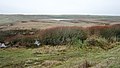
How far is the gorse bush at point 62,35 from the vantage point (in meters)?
21.5

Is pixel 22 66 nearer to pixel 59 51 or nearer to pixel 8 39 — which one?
pixel 59 51

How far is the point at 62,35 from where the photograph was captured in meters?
22.1

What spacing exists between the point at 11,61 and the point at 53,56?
8.77 ft

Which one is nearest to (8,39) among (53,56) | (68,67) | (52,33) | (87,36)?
(52,33)

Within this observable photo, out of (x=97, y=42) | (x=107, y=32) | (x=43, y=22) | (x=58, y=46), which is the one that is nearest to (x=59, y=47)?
(x=58, y=46)

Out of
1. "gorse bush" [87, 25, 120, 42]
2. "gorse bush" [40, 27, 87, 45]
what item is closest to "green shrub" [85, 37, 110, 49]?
"gorse bush" [40, 27, 87, 45]

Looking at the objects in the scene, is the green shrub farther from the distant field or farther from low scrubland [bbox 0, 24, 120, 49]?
the distant field

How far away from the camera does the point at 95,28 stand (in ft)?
75.6

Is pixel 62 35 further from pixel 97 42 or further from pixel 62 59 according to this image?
pixel 62 59

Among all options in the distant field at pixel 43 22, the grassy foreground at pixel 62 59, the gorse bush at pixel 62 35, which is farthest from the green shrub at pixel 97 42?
the distant field at pixel 43 22

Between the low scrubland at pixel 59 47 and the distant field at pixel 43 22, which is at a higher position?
the low scrubland at pixel 59 47

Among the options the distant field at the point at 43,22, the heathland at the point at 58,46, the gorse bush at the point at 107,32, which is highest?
the gorse bush at the point at 107,32

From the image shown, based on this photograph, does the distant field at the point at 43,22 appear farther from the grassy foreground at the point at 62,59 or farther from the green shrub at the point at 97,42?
the grassy foreground at the point at 62,59

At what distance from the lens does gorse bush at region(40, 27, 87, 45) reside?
70.6ft
